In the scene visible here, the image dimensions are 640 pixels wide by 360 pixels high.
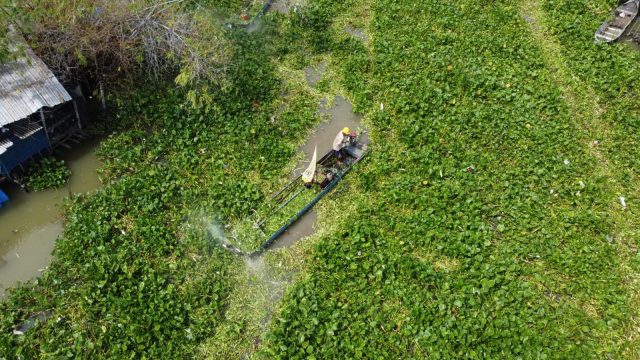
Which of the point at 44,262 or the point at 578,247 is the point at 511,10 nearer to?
the point at 578,247

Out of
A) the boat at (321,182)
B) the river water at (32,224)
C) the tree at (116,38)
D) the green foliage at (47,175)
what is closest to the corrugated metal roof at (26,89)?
the tree at (116,38)

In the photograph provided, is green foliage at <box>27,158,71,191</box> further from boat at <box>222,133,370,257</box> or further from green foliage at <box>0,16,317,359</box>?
boat at <box>222,133,370,257</box>

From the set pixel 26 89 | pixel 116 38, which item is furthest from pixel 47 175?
pixel 116 38

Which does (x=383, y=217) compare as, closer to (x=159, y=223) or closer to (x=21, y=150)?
→ (x=159, y=223)

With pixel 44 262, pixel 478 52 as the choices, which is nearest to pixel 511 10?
pixel 478 52

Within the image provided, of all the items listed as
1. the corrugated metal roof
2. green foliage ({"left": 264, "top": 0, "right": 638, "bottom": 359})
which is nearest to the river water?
the corrugated metal roof

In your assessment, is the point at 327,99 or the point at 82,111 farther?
the point at 327,99
